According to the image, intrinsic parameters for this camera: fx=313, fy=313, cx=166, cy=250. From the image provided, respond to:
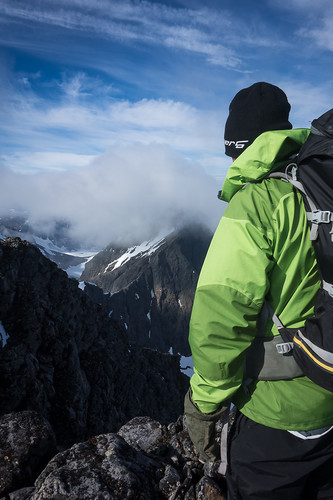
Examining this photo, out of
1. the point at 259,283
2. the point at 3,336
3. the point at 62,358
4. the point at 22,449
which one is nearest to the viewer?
the point at 259,283

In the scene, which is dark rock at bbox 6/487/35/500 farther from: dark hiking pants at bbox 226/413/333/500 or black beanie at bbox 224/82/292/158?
black beanie at bbox 224/82/292/158

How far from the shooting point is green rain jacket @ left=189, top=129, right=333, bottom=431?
3.43m

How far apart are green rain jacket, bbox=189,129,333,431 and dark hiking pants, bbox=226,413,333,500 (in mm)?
212

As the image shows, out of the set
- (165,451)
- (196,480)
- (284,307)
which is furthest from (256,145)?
(165,451)

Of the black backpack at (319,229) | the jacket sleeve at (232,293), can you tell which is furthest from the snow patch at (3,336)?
the black backpack at (319,229)

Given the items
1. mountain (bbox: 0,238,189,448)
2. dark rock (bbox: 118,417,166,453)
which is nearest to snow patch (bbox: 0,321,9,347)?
mountain (bbox: 0,238,189,448)

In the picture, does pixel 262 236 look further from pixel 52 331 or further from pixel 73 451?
pixel 52 331

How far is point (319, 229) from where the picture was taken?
10.5 feet

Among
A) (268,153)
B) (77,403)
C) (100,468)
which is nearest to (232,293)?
(268,153)

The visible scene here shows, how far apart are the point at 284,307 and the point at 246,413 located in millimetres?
1587

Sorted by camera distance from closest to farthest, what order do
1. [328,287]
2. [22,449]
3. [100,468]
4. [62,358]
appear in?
[328,287]
[100,468]
[22,449]
[62,358]

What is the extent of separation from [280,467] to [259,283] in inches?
91.8

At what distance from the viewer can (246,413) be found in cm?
418

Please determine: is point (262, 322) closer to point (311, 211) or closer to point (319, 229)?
point (319, 229)
